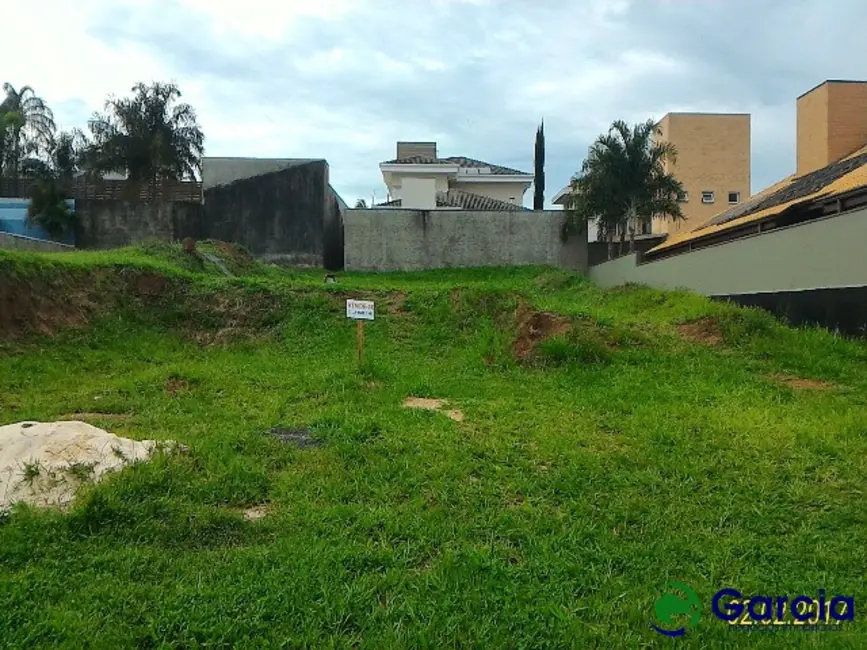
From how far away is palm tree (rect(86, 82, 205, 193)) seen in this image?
24.2 meters

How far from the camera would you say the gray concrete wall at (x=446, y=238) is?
2147 centimetres

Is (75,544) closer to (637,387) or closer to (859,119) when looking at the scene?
(637,387)

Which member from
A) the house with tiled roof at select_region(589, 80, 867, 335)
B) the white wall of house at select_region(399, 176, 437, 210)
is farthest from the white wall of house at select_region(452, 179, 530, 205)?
the house with tiled roof at select_region(589, 80, 867, 335)

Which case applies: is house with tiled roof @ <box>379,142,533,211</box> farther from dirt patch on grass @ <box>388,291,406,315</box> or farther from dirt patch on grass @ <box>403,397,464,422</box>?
dirt patch on grass @ <box>403,397,464,422</box>

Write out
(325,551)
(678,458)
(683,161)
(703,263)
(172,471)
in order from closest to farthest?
(325,551)
(172,471)
(678,458)
(703,263)
(683,161)

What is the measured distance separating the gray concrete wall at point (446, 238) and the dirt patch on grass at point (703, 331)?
11.8 meters

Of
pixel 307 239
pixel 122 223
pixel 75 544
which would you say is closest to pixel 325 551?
pixel 75 544

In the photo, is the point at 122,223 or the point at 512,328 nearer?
the point at 512,328

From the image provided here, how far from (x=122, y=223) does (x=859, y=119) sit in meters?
23.1

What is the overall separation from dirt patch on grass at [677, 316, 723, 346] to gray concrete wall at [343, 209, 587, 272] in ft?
38.6

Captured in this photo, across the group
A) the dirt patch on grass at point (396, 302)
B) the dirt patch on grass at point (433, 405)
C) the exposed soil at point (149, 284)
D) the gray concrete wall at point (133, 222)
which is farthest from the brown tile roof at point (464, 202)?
the dirt patch on grass at point (433, 405)

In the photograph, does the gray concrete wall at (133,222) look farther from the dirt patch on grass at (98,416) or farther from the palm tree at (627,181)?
the dirt patch on grass at (98,416)

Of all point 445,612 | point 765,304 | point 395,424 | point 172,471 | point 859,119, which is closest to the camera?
point 445,612

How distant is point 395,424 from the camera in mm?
5887
